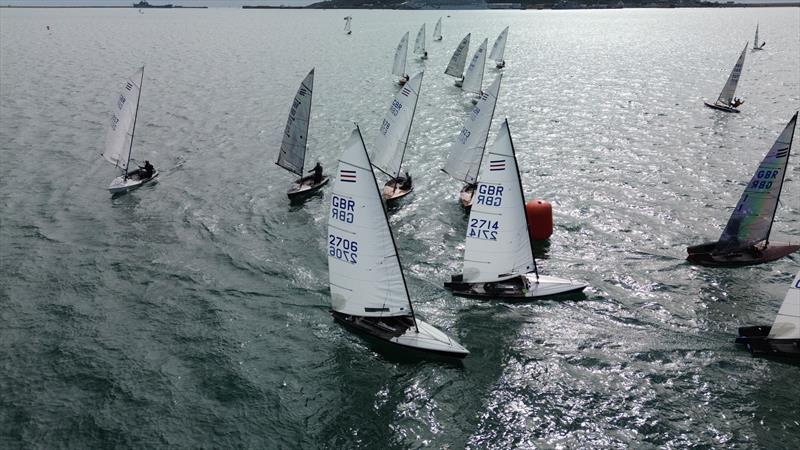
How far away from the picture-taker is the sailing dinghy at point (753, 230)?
1149 inches

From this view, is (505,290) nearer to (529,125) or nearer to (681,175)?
(681,175)

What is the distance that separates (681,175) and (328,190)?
95.2 feet

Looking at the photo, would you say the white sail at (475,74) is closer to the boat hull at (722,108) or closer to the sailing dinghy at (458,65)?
the sailing dinghy at (458,65)

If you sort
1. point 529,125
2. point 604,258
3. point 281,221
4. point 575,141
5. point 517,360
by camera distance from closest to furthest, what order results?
1. point 517,360
2. point 604,258
3. point 281,221
4. point 575,141
5. point 529,125

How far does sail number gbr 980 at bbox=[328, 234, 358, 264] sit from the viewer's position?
942 inches

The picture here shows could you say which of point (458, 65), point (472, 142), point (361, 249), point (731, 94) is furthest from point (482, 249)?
point (458, 65)

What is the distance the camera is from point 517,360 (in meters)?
23.6

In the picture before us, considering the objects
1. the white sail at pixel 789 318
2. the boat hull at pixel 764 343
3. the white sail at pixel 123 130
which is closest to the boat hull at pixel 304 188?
the white sail at pixel 123 130

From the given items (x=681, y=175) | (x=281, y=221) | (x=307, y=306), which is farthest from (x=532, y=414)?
(x=681, y=175)

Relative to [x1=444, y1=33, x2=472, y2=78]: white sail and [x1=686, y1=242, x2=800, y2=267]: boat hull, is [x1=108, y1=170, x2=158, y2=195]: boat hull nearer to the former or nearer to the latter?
[x1=686, y1=242, x2=800, y2=267]: boat hull

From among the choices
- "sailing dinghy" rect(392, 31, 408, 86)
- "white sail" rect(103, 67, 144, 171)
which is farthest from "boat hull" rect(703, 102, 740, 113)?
"white sail" rect(103, 67, 144, 171)

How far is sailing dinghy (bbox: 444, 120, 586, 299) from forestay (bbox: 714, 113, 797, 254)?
10.2 m

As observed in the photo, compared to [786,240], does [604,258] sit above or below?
below

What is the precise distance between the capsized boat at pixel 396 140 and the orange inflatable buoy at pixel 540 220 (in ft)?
34.7
